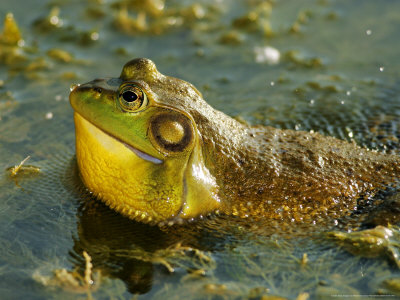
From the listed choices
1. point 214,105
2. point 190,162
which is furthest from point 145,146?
point 214,105

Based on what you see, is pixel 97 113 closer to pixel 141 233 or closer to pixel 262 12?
pixel 141 233

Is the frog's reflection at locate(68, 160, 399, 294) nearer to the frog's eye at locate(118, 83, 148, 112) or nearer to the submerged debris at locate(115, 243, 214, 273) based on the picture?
the submerged debris at locate(115, 243, 214, 273)

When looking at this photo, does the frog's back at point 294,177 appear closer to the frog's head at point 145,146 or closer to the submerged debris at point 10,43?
the frog's head at point 145,146

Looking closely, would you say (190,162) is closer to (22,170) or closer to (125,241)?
(125,241)

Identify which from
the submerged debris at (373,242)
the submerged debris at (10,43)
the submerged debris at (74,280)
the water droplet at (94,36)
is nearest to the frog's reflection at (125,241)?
the submerged debris at (74,280)

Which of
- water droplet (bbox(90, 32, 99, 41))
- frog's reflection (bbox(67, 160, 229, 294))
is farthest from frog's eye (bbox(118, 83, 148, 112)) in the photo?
water droplet (bbox(90, 32, 99, 41))

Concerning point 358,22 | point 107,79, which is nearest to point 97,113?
point 107,79
